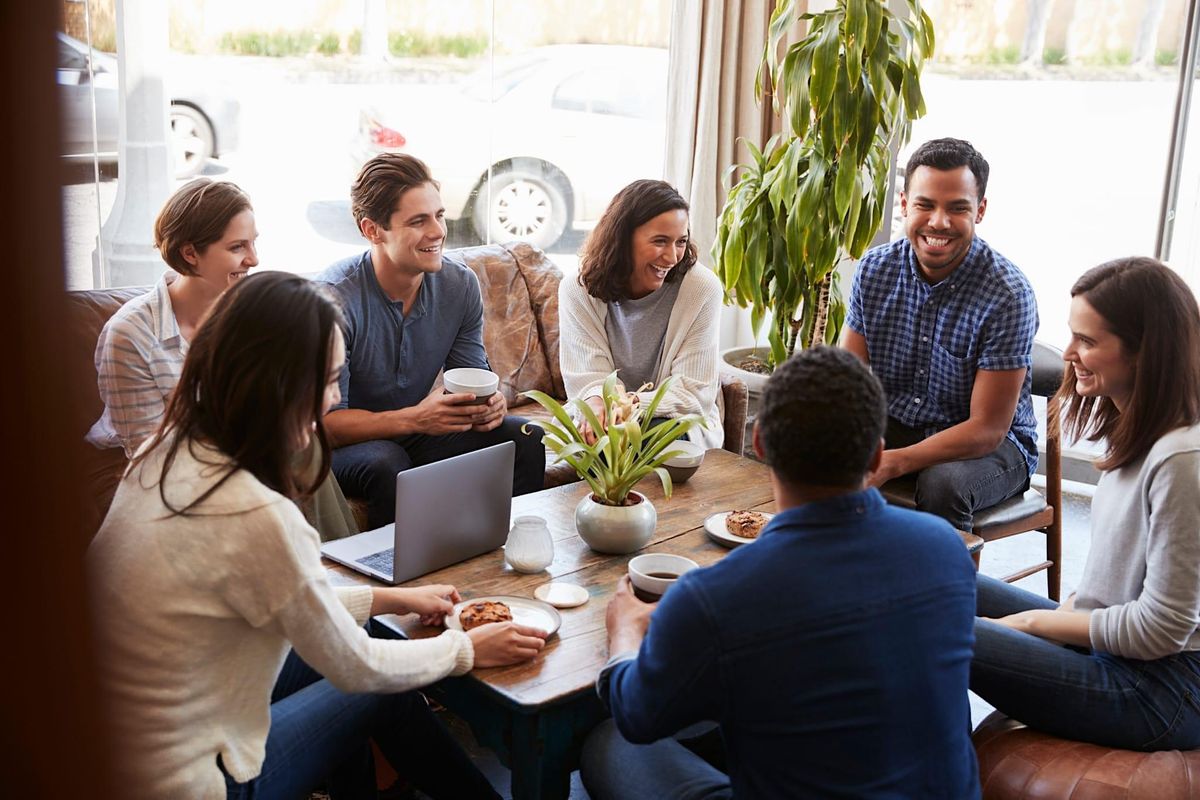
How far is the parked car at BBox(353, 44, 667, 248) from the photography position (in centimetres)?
410

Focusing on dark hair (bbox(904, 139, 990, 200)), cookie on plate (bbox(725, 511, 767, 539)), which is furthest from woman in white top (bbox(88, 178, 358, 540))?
dark hair (bbox(904, 139, 990, 200))

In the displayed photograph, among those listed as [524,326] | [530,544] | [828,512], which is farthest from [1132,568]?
[524,326]

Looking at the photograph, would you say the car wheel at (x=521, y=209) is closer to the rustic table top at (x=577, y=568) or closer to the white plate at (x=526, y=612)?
the rustic table top at (x=577, y=568)

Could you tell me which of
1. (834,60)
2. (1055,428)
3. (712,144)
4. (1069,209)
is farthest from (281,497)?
(1069,209)

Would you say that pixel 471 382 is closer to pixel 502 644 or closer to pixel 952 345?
pixel 502 644

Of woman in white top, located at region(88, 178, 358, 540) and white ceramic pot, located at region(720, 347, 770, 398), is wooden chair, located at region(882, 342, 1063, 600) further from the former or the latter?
woman in white top, located at region(88, 178, 358, 540)

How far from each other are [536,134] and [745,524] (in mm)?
2493

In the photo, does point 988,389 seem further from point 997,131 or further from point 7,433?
point 7,433

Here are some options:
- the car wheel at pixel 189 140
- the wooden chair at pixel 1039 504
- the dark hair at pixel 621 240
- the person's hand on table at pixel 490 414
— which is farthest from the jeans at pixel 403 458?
the car wheel at pixel 189 140

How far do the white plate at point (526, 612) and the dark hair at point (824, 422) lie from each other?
2.23 feet

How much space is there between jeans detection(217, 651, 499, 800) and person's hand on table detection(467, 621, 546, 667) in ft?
0.59

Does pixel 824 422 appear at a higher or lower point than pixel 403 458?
higher

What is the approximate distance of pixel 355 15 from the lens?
380 centimetres

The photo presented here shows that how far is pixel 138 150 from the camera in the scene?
129 inches
